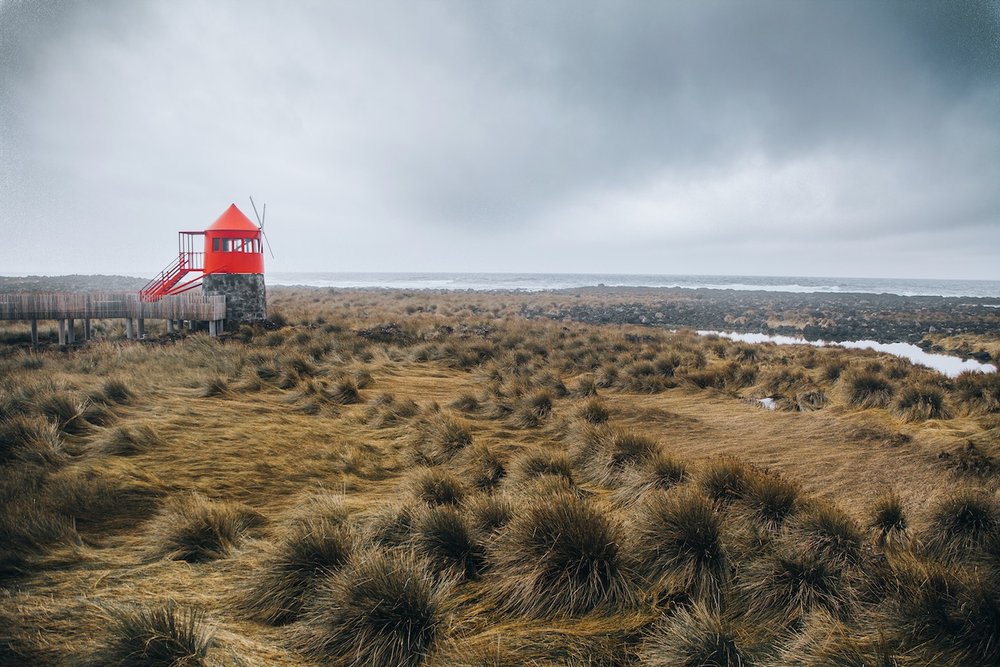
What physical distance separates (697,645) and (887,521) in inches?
120

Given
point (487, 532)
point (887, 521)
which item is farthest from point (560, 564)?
point (887, 521)

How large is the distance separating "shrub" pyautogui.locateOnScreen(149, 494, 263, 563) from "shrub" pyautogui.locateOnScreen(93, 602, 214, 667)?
140 cm

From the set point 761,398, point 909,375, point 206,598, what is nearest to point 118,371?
point 206,598

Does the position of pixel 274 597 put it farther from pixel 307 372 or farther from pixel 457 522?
pixel 307 372

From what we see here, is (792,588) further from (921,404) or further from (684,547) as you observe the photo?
(921,404)

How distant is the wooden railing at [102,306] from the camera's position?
16266 mm

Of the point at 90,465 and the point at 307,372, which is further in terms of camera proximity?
the point at 307,372

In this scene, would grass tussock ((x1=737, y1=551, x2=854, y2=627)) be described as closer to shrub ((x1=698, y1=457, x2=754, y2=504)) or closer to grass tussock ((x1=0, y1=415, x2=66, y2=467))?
shrub ((x1=698, y1=457, x2=754, y2=504))

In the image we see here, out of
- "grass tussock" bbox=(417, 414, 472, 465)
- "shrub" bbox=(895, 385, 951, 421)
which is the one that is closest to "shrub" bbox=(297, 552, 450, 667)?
"grass tussock" bbox=(417, 414, 472, 465)

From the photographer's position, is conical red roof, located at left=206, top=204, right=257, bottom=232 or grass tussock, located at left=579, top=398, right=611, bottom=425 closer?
grass tussock, located at left=579, top=398, right=611, bottom=425

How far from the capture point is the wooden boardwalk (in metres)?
16.3

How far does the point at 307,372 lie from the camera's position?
489 inches

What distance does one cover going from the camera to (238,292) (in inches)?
761

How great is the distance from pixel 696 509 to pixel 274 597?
11.1 ft
